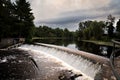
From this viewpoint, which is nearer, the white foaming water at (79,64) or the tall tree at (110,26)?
the white foaming water at (79,64)

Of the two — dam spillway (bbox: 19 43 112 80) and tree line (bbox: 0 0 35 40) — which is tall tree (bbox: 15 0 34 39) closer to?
tree line (bbox: 0 0 35 40)

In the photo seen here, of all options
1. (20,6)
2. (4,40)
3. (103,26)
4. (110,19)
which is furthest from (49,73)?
(110,19)

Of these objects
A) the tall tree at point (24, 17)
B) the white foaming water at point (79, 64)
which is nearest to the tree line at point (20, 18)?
the tall tree at point (24, 17)

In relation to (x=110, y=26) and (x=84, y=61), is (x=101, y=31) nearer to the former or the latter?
(x=110, y=26)

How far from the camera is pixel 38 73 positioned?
13.9 metres

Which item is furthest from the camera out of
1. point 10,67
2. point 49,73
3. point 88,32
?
point 88,32

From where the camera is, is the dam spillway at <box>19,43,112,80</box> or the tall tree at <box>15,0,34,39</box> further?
the tall tree at <box>15,0,34,39</box>

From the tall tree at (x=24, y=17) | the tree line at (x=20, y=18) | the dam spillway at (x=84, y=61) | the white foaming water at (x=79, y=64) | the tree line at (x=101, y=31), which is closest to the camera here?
the dam spillway at (x=84, y=61)

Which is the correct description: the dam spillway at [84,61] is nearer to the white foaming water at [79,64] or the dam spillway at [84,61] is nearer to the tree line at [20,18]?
the white foaming water at [79,64]

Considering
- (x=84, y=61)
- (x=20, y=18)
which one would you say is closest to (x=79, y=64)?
(x=84, y=61)

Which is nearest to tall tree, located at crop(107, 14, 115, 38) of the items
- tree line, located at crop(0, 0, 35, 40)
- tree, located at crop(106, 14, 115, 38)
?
tree, located at crop(106, 14, 115, 38)

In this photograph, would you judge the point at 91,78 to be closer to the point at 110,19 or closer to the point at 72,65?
the point at 72,65

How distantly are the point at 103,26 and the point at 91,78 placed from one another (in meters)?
63.0

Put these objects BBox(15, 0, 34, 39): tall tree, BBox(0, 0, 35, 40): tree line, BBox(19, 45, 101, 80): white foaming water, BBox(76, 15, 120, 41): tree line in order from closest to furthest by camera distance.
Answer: BBox(19, 45, 101, 80): white foaming water → BBox(0, 0, 35, 40): tree line → BBox(15, 0, 34, 39): tall tree → BBox(76, 15, 120, 41): tree line
